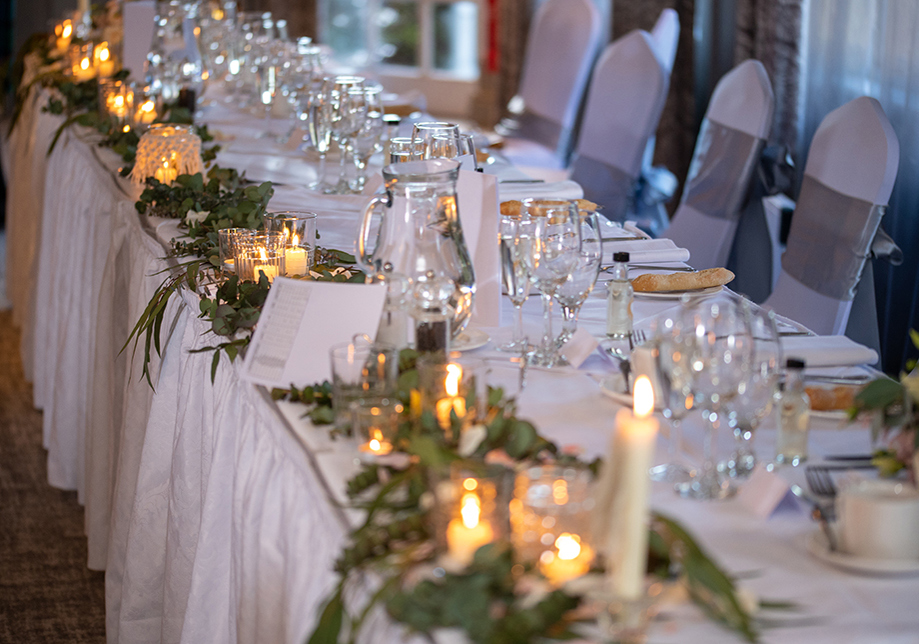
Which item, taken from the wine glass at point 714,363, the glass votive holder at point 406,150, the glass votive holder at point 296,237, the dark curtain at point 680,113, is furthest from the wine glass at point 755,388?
the dark curtain at point 680,113

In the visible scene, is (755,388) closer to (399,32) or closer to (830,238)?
(830,238)

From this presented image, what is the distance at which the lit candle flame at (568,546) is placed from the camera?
2.87 ft

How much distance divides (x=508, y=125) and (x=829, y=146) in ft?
9.17

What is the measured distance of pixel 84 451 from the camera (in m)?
2.73

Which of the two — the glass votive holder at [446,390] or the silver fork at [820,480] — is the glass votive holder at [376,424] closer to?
the glass votive holder at [446,390]

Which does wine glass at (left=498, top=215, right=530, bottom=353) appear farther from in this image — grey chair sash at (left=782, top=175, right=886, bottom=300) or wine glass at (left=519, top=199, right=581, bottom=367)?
grey chair sash at (left=782, top=175, right=886, bottom=300)

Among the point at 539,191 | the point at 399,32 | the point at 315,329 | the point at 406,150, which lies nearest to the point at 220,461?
the point at 315,329

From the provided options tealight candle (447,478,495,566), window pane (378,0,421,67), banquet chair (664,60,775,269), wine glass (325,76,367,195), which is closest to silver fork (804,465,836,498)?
tealight candle (447,478,495,566)

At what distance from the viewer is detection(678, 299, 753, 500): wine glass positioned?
104cm

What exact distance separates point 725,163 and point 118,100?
1844mm

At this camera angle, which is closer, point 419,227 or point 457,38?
point 419,227

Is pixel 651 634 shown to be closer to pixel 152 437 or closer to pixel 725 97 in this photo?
pixel 152 437

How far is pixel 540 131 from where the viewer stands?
4.92 m

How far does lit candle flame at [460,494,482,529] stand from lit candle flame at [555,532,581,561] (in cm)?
7
